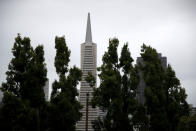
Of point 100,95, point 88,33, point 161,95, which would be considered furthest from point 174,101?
point 88,33

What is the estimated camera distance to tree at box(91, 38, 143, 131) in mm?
22828

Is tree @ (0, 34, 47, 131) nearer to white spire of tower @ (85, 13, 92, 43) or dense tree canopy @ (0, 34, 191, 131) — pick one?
dense tree canopy @ (0, 34, 191, 131)

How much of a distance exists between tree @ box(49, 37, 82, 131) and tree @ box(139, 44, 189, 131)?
19.1 feet

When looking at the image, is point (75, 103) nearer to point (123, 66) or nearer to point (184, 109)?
point (123, 66)

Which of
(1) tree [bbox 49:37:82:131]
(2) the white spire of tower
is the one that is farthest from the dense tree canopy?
(2) the white spire of tower

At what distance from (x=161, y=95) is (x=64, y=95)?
7977mm

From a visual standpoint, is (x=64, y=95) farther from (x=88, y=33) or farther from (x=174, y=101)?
(x=88, y=33)

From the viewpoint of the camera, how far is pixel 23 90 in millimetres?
21641

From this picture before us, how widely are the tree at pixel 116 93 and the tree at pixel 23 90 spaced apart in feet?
15.5

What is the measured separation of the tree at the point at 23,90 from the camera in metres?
20.4

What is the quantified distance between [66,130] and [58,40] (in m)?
7.58

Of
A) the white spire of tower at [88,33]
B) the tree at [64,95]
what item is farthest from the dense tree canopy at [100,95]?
the white spire of tower at [88,33]

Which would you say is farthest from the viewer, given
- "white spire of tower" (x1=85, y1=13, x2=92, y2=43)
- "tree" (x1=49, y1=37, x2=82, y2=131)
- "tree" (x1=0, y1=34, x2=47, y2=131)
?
"white spire of tower" (x1=85, y1=13, x2=92, y2=43)

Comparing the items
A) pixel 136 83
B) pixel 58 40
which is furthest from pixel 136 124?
pixel 58 40
